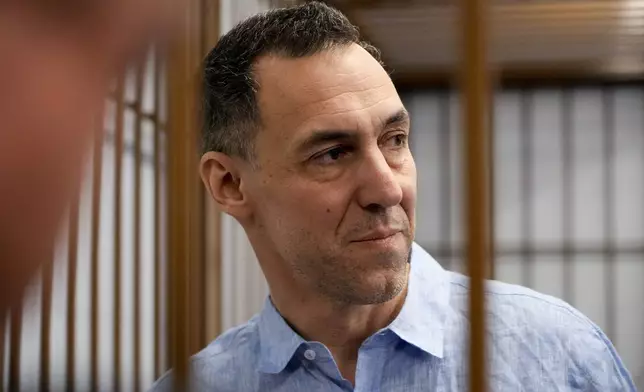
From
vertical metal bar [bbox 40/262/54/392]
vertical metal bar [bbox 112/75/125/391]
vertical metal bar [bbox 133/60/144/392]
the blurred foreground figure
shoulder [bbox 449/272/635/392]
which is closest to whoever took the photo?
the blurred foreground figure

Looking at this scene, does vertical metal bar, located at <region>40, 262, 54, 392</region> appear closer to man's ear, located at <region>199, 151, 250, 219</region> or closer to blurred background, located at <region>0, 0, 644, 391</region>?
man's ear, located at <region>199, 151, 250, 219</region>

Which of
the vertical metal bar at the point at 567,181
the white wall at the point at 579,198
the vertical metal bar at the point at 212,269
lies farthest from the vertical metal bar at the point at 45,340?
the vertical metal bar at the point at 567,181

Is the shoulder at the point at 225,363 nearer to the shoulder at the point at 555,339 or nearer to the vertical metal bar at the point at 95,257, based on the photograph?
the vertical metal bar at the point at 95,257

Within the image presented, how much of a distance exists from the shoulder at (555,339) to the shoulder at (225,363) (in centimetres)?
26

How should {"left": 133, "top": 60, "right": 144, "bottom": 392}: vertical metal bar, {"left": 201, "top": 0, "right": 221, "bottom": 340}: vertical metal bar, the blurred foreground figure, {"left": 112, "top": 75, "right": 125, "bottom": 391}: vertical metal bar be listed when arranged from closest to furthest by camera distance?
the blurred foreground figure
{"left": 112, "top": 75, "right": 125, "bottom": 391}: vertical metal bar
{"left": 133, "top": 60, "right": 144, "bottom": 392}: vertical metal bar
{"left": 201, "top": 0, "right": 221, "bottom": 340}: vertical metal bar

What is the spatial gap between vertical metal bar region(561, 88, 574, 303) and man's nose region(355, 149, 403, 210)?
2.75m

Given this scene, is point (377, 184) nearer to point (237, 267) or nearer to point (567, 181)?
point (237, 267)

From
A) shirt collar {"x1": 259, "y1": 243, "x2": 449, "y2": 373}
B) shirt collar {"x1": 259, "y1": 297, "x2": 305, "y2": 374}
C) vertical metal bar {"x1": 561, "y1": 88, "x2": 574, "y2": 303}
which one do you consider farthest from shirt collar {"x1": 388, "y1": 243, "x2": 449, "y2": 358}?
vertical metal bar {"x1": 561, "y1": 88, "x2": 574, "y2": 303}

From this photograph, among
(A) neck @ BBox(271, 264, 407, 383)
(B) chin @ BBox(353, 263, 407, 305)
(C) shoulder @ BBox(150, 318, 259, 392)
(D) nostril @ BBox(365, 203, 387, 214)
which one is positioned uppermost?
(D) nostril @ BBox(365, 203, 387, 214)

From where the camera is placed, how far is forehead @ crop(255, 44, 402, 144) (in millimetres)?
774

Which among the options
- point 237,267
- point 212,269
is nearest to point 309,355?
point 212,269

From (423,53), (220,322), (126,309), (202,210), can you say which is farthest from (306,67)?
(423,53)

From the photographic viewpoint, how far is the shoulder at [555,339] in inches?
30.9

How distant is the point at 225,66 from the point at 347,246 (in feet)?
0.94
